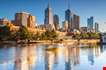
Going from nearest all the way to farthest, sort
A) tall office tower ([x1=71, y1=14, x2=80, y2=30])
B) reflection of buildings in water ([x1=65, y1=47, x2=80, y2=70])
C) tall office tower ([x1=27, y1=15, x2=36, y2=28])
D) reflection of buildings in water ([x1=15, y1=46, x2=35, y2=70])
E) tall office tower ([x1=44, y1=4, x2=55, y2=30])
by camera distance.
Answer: reflection of buildings in water ([x1=15, y1=46, x2=35, y2=70])
reflection of buildings in water ([x1=65, y1=47, x2=80, y2=70])
tall office tower ([x1=27, y1=15, x2=36, y2=28])
tall office tower ([x1=44, y1=4, x2=55, y2=30])
tall office tower ([x1=71, y1=14, x2=80, y2=30])

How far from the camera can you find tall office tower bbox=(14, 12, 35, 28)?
43200 millimetres

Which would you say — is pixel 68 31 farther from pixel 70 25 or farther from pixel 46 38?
pixel 46 38

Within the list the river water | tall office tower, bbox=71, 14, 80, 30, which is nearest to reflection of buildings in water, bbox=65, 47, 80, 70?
the river water

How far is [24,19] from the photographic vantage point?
4888 centimetres

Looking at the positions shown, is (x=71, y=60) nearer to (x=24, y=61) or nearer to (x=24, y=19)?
(x=24, y=61)

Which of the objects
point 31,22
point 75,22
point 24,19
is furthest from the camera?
point 75,22

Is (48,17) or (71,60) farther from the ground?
(48,17)

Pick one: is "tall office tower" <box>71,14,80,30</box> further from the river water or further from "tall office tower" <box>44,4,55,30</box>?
the river water

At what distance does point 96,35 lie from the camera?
47719mm

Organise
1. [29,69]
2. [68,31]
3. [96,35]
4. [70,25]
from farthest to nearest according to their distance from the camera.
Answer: [68,31], [70,25], [96,35], [29,69]

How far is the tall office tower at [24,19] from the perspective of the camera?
43.2 meters

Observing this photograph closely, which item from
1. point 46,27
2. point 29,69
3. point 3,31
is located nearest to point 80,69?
point 29,69

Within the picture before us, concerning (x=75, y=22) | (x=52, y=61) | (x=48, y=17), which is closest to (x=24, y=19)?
(x=48, y=17)

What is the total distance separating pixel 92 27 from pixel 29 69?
42982 millimetres
